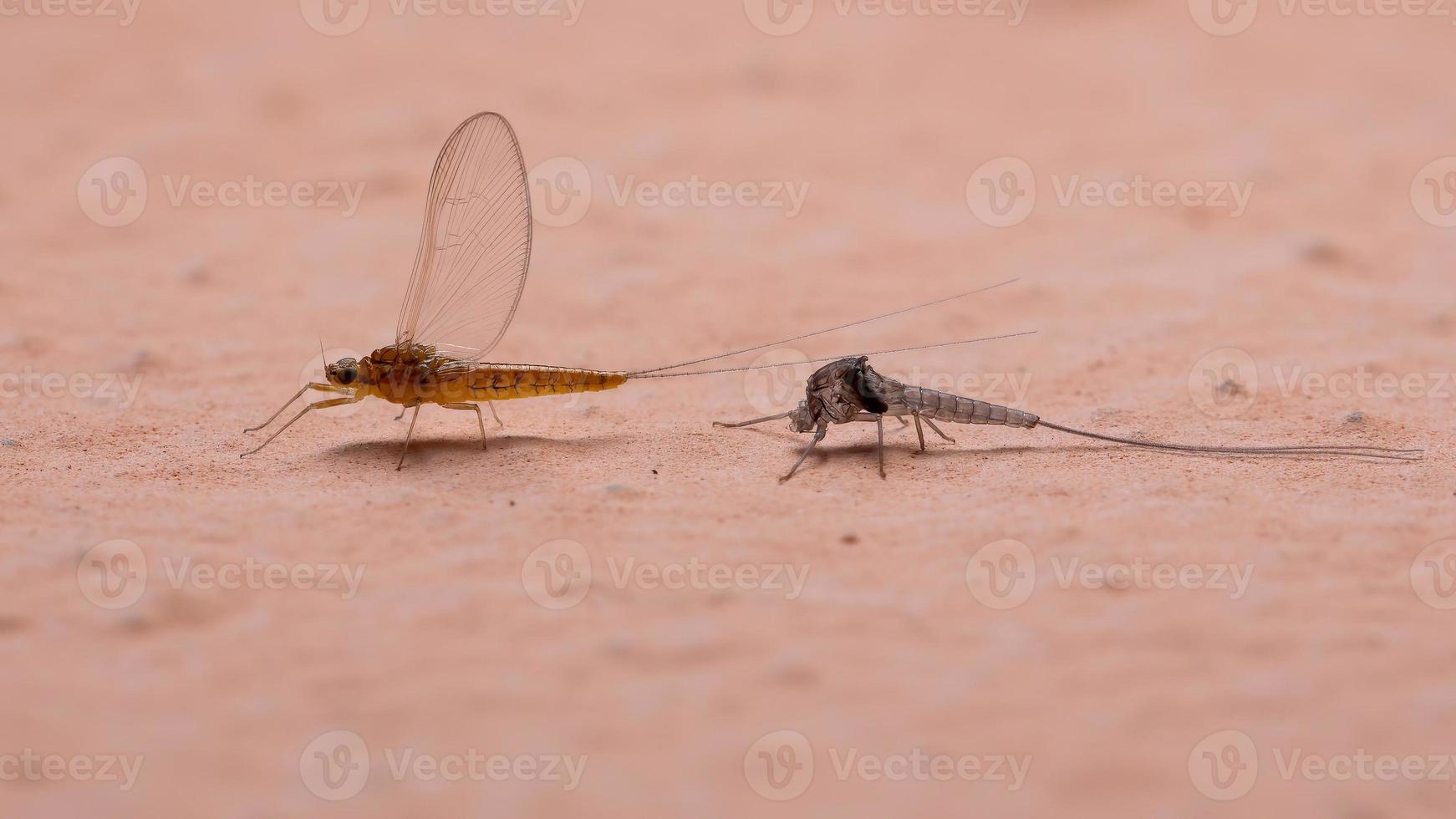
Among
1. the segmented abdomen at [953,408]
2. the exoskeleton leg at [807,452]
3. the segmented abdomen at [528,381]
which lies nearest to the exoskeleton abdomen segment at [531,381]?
the segmented abdomen at [528,381]

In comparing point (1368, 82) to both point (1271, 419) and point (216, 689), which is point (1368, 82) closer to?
point (1271, 419)

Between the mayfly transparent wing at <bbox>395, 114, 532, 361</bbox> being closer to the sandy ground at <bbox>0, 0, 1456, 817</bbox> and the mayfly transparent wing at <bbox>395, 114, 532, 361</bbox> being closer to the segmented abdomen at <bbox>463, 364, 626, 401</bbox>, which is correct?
the segmented abdomen at <bbox>463, 364, 626, 401</bbox>

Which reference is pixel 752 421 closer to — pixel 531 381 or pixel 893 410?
pixel 893 410

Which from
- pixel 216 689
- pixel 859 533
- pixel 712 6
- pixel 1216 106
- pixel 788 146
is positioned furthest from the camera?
pixel 712 6

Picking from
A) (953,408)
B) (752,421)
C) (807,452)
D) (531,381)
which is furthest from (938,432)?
(531,381)

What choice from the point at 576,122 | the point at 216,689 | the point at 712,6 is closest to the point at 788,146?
the point at 576,122

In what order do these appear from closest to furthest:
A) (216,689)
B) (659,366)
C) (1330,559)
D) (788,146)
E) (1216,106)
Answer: (216,689) → (1330,559) → (659,366) → (788,146) → (1216,106)
